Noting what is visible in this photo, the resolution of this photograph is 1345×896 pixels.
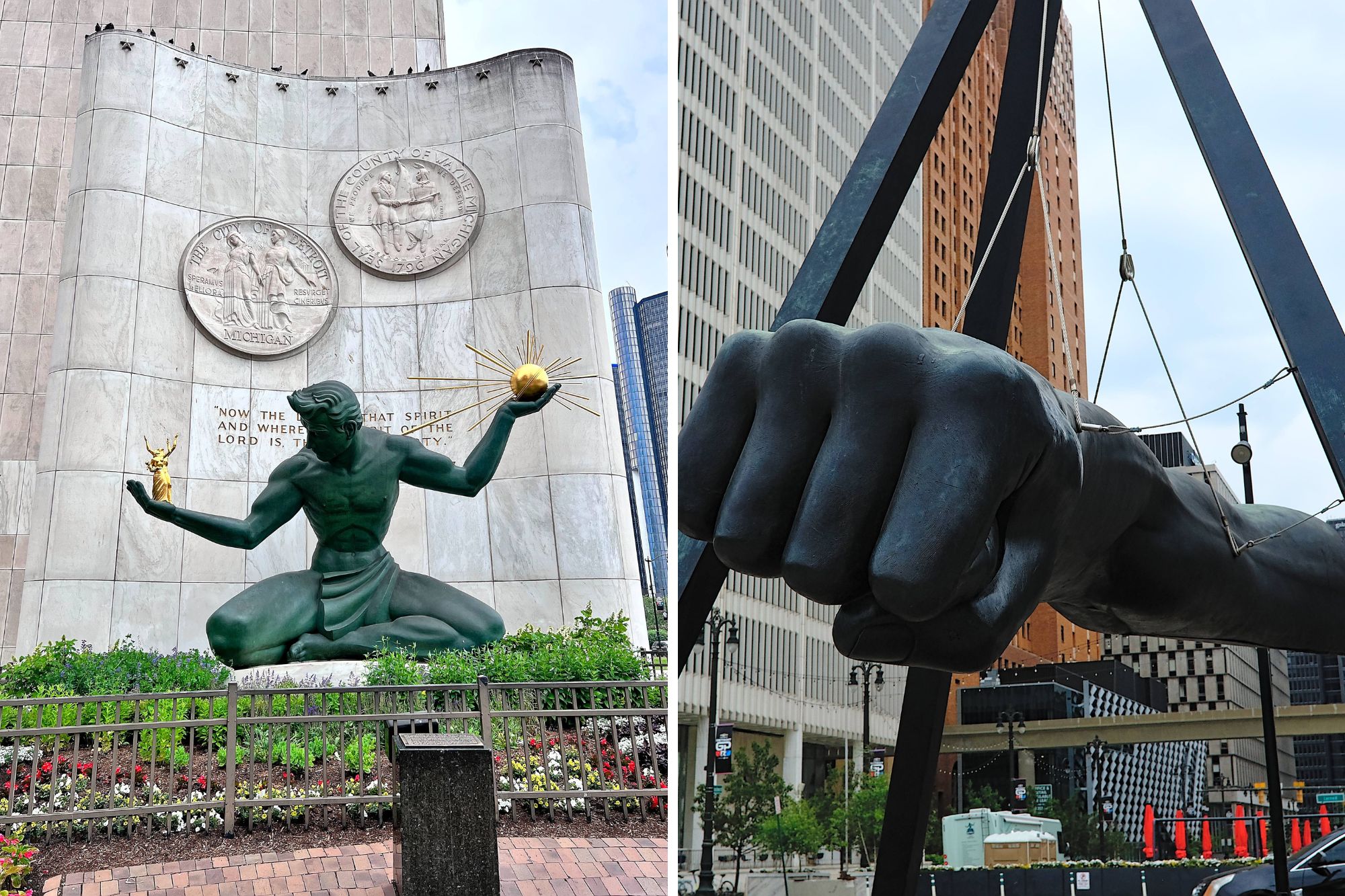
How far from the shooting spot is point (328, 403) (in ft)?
43.8

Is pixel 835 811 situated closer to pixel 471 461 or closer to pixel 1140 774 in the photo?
pixel 1140 774

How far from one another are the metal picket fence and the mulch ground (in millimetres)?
105

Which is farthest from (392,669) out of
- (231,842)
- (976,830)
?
(976,830)

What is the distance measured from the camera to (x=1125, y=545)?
1688 millimetres

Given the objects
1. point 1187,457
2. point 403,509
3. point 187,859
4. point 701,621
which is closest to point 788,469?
point 701,621

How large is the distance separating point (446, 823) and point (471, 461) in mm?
6862

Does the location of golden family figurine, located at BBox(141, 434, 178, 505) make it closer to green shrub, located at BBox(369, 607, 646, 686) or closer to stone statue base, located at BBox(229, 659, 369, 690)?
stone statue base, located at BBox(229, 659, 369, 690)

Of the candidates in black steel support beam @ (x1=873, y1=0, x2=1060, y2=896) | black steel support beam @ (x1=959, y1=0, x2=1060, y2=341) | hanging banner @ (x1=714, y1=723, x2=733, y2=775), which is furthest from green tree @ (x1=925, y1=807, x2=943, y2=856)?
black steel support beam @ (x1=959, y1=0, x2=1060, y2=341)

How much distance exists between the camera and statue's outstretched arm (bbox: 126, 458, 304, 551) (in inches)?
539

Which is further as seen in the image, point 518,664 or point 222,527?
point 222,527

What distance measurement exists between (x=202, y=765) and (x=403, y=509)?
8937 mm

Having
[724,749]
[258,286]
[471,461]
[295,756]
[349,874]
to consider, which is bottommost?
[724,749]

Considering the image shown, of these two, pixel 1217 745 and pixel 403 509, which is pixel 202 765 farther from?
pixel 1217 745

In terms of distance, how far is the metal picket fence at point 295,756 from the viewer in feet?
31.9
